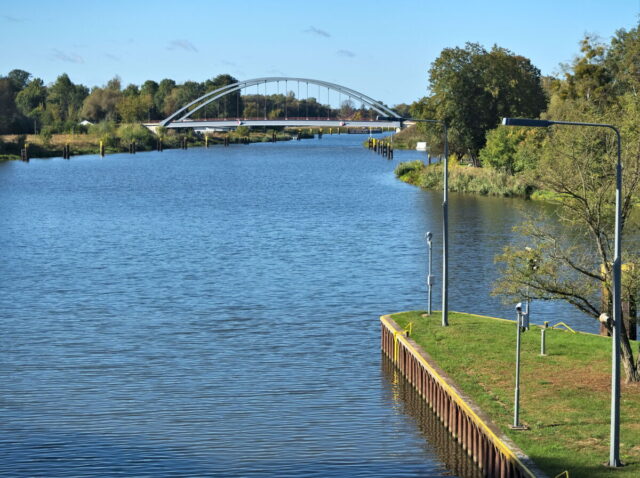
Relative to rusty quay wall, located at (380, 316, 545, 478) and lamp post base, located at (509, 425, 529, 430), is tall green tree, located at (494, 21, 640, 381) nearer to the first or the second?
rusty quay wall, located at (380, 316, 545, 478)

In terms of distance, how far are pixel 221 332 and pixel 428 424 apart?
1400 cm

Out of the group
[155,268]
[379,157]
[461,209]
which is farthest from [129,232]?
[379,157]

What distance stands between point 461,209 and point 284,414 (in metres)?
58.6

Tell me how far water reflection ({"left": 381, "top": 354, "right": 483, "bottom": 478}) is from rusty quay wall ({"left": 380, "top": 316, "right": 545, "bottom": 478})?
0.62ft

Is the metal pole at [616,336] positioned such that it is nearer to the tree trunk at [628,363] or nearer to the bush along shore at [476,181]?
the tree trunk at [628,363]

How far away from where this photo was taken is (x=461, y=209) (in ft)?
287

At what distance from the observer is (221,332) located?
4200cm

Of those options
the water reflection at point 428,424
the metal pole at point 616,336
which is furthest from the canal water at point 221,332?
the metal pole at point 616,336

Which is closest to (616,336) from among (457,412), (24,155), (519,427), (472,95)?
(519,427)

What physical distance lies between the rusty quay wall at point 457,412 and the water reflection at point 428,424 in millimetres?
189

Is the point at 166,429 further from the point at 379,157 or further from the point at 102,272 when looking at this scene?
the point at 379,157

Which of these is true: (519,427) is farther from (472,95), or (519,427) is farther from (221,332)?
(472,95)

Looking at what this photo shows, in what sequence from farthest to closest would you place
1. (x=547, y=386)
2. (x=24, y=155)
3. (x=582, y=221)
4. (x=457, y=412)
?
(x=24, y=155) < (x=582, y=221) < (x=547, y=386) < (x=457, y=412)

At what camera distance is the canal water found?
91.5 ft
